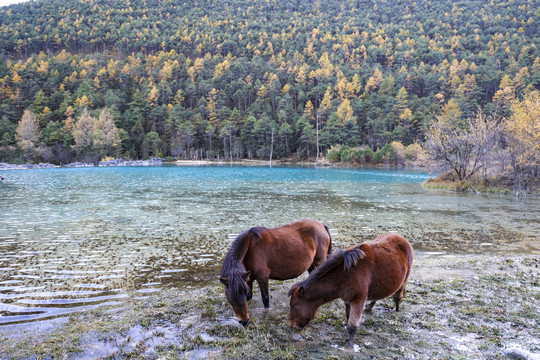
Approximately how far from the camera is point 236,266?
4.18m

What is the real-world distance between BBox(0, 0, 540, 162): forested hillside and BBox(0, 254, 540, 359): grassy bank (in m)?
77.3

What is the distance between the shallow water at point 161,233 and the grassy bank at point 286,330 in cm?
109

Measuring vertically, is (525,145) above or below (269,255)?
above

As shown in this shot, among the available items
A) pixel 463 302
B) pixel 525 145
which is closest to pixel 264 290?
pixel 463 302

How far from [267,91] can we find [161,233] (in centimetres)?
12227

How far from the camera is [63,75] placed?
411 feet

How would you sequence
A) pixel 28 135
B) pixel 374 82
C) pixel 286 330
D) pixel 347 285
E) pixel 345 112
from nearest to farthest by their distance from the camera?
pixel 347 285 < pixel 286 330 < pixel 28 135 < pixel 345 112 < pixel 374 82

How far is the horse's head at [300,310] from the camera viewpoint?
388cm

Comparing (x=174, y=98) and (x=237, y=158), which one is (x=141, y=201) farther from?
(x=174, y=98)

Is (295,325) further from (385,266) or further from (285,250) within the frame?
(385,266)

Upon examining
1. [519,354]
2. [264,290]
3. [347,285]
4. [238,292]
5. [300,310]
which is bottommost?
[519,354]

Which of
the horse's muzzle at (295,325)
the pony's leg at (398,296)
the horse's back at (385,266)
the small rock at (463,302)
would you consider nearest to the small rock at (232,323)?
the horse's muzzle at (295,325)

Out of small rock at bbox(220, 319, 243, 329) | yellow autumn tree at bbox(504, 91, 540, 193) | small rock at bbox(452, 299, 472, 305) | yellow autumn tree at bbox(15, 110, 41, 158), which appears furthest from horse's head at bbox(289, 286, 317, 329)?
yellow autumn tree at bbox(15, 110, 41, 158)

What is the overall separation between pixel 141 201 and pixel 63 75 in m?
141
